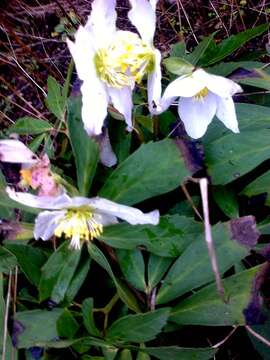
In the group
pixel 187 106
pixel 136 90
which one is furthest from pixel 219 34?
pixel 187 106

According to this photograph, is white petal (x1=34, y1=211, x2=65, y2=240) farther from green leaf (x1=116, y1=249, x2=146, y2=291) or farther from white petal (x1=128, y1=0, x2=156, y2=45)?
white petal (x1=128, y1=0, x2=156, y2=45)

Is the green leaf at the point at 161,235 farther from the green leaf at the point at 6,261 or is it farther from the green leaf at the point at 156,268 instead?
the green leaf at the point at 6,261

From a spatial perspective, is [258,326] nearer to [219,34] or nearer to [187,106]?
[187,106]

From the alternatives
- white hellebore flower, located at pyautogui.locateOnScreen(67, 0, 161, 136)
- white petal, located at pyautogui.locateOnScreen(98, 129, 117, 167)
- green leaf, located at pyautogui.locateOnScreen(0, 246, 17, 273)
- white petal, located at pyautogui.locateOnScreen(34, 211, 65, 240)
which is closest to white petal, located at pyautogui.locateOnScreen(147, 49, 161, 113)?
white hellebore flower, located at pyautogui.locateOnScreen(67, 0, 161, 136)

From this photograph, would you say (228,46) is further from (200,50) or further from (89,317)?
(89,317)

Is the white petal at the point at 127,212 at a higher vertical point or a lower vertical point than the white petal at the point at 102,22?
lower

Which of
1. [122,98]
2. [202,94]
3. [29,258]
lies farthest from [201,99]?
[29,258]

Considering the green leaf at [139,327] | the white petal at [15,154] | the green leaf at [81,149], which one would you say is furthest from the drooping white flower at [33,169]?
the green leaf at [139,327]
